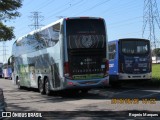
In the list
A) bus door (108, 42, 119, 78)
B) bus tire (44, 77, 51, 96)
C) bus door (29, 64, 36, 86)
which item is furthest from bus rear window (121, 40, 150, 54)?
bus door (29, 64, 36, 86)

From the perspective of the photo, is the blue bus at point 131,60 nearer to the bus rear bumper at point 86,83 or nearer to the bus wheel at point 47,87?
the bus rear bumper at point 86,83

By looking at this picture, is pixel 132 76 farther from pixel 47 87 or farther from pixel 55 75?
pixel 55 75

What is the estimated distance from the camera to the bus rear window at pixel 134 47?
22.4 meters

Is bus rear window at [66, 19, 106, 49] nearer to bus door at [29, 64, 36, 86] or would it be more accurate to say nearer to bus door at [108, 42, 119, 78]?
bus door at [108, 42, 119, 78]

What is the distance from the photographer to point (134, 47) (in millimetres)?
22578

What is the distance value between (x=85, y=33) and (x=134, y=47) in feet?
16.7

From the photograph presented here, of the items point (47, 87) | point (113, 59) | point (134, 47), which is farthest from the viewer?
point (113, 59)

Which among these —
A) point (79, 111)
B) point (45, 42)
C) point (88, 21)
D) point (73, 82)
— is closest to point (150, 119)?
point (79, 111)

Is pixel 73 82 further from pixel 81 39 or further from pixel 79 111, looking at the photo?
pixel 79 111

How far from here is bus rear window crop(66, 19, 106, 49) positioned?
18.1m

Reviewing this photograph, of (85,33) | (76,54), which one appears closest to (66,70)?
(76,54)

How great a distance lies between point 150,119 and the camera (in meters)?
11.1

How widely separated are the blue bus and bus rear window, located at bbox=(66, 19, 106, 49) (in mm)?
3857

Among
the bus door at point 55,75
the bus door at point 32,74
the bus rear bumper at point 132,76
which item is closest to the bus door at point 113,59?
the bus rear bumper at point 132,76
